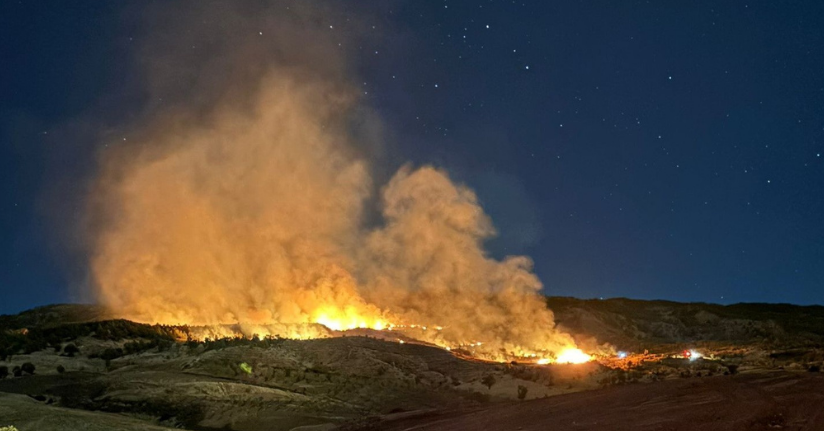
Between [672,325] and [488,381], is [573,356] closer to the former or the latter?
[488,381]

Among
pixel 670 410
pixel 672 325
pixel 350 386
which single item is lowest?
pixel 670 410

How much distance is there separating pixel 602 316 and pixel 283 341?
118 ft

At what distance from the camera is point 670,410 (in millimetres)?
14375

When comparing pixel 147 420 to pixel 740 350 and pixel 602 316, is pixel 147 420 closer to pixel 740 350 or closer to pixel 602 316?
pixel 740 350

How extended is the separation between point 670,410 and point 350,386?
1215 centimetres

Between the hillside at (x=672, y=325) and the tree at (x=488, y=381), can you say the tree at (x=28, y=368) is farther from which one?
the hillside at (x=672, y=325)

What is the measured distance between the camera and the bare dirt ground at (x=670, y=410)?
510 inches

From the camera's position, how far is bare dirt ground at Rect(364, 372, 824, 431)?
13.0m

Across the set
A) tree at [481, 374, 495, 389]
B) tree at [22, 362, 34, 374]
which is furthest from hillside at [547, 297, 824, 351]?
tree at [22, 362, 34, 374]

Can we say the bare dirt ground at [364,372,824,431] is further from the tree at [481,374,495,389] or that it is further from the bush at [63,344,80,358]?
the bush at [63,344,80,358]

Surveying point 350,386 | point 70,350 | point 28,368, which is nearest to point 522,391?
point 350,386

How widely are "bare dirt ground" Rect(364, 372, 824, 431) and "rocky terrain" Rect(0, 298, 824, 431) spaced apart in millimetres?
51

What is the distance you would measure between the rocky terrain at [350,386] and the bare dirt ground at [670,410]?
51 mm

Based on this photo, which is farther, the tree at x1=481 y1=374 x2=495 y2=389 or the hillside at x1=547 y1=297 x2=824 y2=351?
the hillside at x1=547 y1=297 x2=824 y2=351
